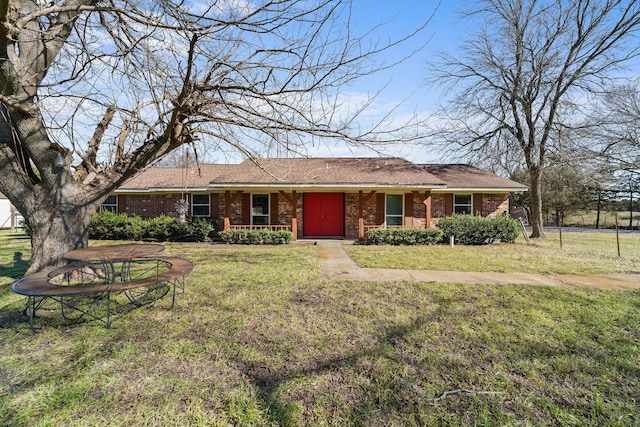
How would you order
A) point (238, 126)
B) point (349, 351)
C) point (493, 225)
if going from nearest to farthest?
point (349, 351), point (238, 126), point (493, 225)

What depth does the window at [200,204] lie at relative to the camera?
15.8 m

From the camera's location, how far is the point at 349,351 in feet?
10.9

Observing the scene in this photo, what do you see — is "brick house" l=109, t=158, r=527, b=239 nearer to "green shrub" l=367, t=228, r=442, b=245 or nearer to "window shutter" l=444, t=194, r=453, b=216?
"window shutter" l=444, t=194, r=453, b=216

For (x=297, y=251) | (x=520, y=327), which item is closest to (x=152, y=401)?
(x=520, y=327)

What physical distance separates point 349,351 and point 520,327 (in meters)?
2.46

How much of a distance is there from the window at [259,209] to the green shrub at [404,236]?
17.4 feet

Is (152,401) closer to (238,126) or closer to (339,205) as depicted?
(238,126)

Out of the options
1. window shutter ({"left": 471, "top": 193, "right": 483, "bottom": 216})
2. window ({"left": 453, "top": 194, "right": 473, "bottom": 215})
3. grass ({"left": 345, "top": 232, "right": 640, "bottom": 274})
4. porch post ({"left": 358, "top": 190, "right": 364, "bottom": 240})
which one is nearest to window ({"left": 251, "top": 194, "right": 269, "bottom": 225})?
porch post ({"left": 358, "top": 190, "right": 364, "bottom": 240})

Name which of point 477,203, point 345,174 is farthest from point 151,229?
point 477,203

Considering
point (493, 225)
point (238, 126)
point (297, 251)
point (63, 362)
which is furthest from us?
point (493, 225)

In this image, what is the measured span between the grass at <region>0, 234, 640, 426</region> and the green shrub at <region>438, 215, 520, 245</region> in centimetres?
812

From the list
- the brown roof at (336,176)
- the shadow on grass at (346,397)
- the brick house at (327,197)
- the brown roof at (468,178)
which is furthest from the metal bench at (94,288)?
the brown roof at (468,178)

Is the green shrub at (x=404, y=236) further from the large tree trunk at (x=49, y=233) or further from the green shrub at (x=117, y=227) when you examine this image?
the green shrub at (x=117, y=227)

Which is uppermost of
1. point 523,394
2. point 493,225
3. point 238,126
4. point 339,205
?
point 238,126
